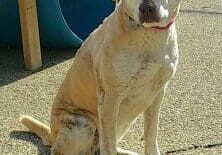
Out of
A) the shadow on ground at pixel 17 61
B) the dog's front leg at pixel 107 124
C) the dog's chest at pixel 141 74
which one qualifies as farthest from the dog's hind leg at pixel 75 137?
the shadow on ground at pixel 17 61

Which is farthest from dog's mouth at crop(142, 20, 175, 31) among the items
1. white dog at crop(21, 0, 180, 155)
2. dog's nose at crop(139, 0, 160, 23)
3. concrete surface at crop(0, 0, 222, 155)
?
concrete surface at crop(0, 0, 222, 155)

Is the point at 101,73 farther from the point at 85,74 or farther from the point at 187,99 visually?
the point at 187,99

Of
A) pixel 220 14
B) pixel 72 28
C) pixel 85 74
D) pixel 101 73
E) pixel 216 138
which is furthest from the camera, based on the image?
pixel 220 14

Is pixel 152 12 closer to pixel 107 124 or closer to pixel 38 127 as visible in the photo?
pixel 107 124

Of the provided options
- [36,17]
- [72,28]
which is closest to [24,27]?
[36,17]

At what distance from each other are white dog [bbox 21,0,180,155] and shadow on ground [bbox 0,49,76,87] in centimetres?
181

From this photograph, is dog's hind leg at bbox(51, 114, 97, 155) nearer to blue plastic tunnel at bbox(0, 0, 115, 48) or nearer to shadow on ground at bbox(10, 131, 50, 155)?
shadow on ground at bbox(10, 131, 50, 155)

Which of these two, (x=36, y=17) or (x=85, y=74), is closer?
(x=85, y=74)

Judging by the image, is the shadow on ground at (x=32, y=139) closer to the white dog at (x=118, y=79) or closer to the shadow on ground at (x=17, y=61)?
the white dog at (x=118, y=79)

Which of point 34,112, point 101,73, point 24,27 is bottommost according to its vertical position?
point 34,112

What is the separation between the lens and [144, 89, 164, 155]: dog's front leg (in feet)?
11.6

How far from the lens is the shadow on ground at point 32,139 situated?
392cm

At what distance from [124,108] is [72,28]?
2.98 m

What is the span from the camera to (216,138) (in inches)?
157
